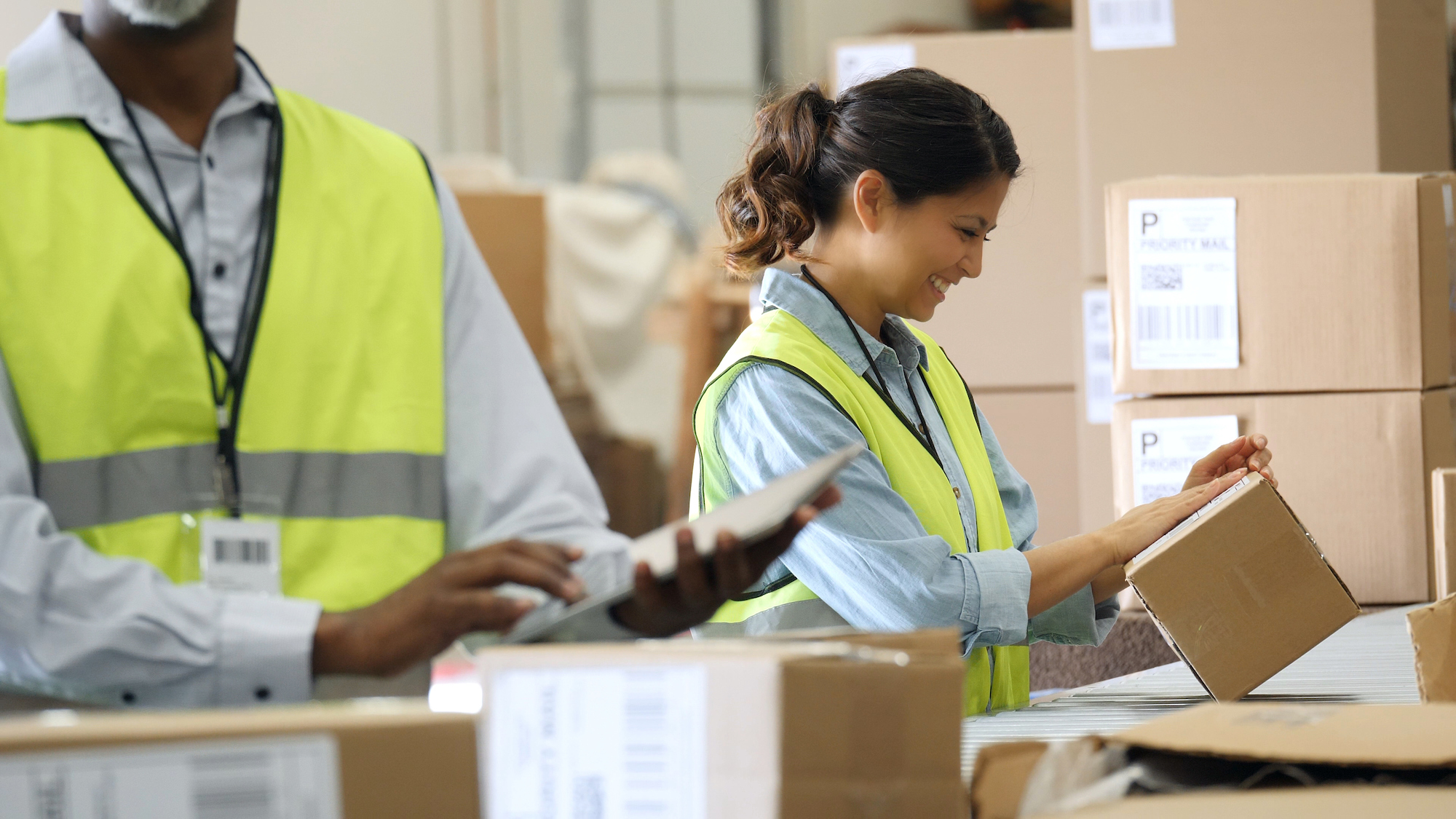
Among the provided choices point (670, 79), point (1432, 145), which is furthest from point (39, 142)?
point (670, 79)

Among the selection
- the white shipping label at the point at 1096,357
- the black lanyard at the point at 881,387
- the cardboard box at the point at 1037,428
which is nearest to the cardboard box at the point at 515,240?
the cardboard box at the point at 1037,428

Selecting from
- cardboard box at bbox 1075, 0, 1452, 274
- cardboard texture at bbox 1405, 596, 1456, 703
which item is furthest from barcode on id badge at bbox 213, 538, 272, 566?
cardboard box at bbox 1075, 0, 1452, 274

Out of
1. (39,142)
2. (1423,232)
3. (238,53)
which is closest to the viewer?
(39,142)

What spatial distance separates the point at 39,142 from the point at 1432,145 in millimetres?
2087

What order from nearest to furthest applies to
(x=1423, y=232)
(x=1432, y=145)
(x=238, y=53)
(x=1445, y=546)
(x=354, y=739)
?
(x=354, y=739), (x=238, y=53), (x=1445, y=546), (x=1423, y=232), (x=1432, y=145)

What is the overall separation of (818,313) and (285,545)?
663 mm

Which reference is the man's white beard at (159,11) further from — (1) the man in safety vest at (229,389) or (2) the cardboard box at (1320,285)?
(2) the cardboard box at (1320,285)

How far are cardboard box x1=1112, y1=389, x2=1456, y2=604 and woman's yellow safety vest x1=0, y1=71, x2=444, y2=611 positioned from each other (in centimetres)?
111

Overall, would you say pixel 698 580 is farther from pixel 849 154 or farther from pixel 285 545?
pixel 849 154

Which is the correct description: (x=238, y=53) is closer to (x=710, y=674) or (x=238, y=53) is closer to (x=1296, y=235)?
(x=710, y=674)

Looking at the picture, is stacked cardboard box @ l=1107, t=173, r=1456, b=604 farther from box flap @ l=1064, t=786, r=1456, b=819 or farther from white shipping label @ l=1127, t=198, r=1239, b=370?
box flap @ l=1064, t=786, r=1456, b=819

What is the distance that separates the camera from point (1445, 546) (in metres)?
1.56

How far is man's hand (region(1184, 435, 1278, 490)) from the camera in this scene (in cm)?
171

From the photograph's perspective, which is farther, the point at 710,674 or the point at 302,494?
the point at 302,494
